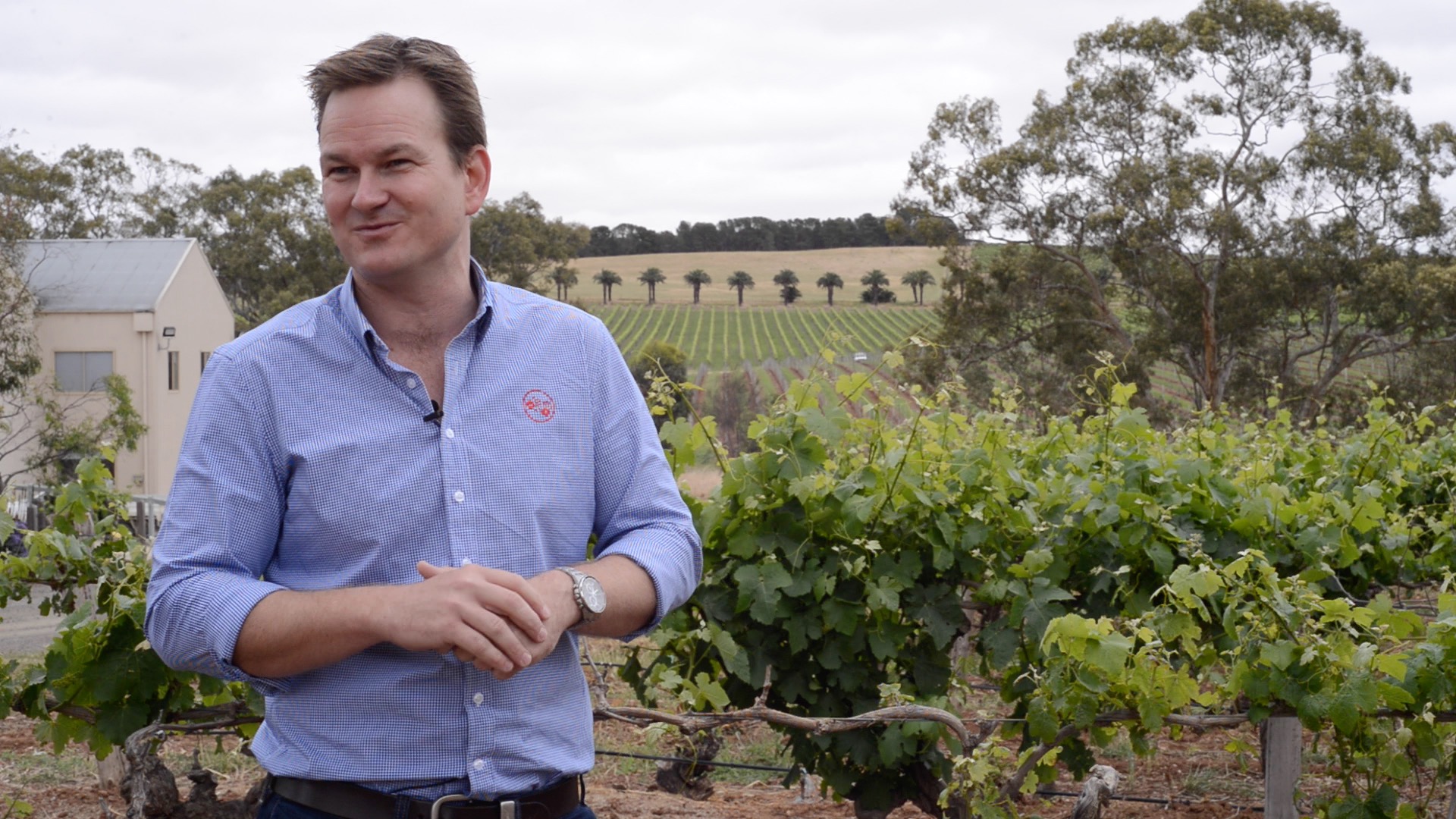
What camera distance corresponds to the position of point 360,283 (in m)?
1.71

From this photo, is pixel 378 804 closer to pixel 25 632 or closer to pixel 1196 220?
pixel 25 632

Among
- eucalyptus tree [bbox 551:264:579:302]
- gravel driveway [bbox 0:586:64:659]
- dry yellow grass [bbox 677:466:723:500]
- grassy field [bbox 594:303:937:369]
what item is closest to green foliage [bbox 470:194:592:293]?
eucalyptus tree [bbox 551:264:579:302]

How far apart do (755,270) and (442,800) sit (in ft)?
244

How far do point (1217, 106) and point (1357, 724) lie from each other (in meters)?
30.8

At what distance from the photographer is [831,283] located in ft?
227

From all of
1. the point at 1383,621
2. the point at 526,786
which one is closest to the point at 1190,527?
the point at 1383,621

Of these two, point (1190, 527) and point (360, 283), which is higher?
point (360, 283)

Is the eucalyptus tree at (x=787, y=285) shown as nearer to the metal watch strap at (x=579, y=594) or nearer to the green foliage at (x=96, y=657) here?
the green foliage at (x=96, y=657)

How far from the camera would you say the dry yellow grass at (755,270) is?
6906 cm

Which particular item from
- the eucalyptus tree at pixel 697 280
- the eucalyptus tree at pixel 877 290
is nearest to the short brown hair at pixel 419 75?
the eucalyptus tree at pixel 877 290

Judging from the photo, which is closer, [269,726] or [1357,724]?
[269,726]

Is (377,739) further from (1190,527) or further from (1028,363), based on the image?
(1028,363)

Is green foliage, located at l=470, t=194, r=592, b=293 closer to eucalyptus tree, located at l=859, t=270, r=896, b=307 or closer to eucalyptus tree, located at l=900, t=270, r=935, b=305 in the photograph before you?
eucalyptus tree, located at l=900, t=270, r=935, b=305

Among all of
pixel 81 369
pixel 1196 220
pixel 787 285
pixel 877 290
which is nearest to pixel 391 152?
pixel 1196 220
